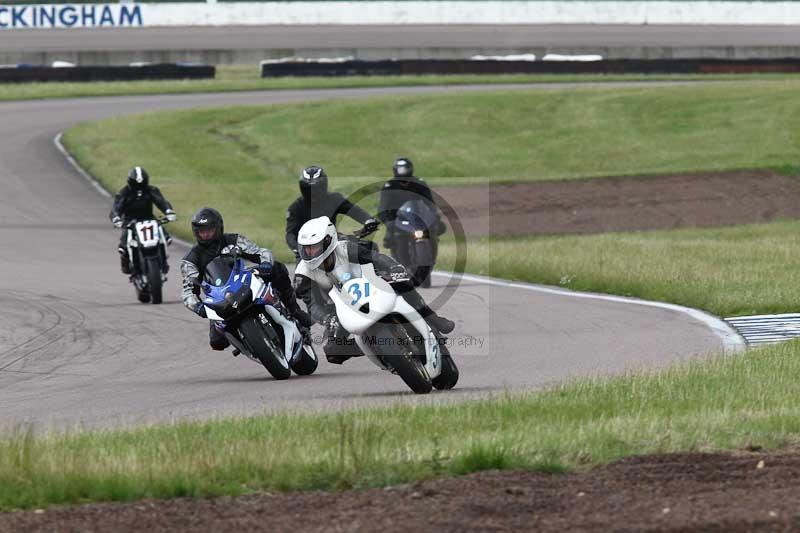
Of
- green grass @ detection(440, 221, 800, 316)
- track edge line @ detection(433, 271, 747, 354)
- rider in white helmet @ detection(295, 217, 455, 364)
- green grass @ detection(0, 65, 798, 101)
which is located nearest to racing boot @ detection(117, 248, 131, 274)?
track edge line @ detection(433, 271, 747, 354)

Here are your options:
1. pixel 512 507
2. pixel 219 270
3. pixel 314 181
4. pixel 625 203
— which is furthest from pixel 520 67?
pixel 512 507

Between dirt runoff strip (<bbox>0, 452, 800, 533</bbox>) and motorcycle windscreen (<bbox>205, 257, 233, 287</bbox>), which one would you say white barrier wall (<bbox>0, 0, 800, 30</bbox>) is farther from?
dirt runoff strip (<bbox>0, 452, 800, 533</bbox>)

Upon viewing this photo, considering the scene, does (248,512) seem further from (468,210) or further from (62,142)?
(62,142)

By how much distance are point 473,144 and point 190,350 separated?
1006 inches

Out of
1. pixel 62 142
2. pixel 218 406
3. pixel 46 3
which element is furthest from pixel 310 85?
pixel 218 406

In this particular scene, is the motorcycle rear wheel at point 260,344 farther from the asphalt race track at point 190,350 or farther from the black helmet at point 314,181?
the black helmet at point 314,181

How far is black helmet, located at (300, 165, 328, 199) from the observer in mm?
13320

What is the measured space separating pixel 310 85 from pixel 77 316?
32566 millimetres

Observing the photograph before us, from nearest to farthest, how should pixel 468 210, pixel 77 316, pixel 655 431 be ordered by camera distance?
pixel 655 431, pixel 77 316, pixel 468 210

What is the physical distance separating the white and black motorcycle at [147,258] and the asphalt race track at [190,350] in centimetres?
25

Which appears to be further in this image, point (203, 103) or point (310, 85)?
point (310, 85)

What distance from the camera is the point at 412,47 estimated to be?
5472 cm

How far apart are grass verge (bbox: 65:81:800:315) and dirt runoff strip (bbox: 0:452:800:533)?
49.3ft

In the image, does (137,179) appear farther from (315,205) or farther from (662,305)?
(662,305)
